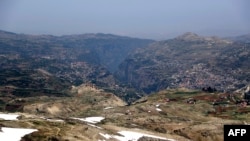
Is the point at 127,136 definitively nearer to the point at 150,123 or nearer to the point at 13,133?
the point at 13,133

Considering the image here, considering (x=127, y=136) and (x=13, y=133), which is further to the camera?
(x=127, y=136)

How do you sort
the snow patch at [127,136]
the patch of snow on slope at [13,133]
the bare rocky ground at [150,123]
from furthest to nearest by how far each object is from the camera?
the snow patch at [127,136], the bare rocky ground at [150,123], the patch of snow on slope at [13,133]

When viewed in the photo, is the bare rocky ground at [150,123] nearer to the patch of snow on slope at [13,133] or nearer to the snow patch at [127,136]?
the patch of snow on slope at [13,133]

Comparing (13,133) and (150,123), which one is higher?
(13,133)

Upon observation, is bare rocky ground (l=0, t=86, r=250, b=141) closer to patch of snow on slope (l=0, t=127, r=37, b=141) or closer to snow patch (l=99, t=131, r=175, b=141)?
patch of snow on slope (l=0, t=127, r=37, b=141)

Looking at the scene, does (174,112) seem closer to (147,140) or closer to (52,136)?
(147,140)

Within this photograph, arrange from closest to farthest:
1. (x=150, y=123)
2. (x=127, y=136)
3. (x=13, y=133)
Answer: (x=13, y=133) < (x=127, y=136) < (x=150, y=123)

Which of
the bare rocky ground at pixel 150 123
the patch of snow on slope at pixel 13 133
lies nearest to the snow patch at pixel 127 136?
the bare rocky ground at pixel 150 123

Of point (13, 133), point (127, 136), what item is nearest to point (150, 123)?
point (127, 136)
